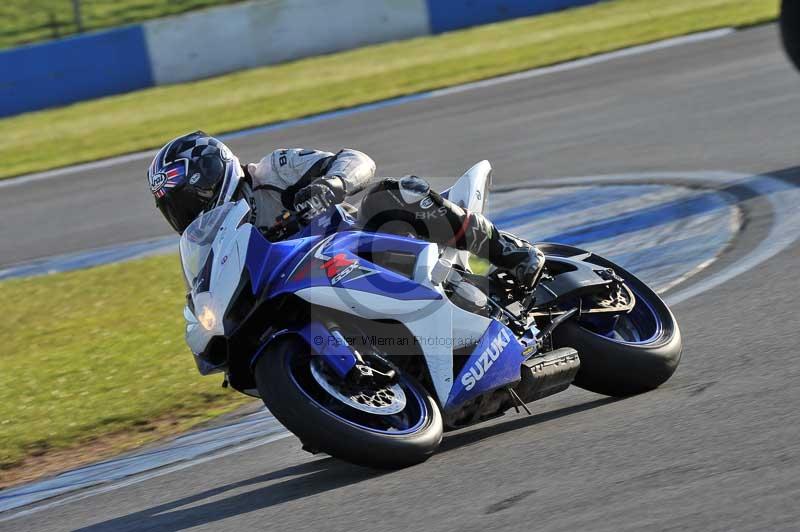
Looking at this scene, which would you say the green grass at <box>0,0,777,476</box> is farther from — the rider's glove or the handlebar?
the rider's glove

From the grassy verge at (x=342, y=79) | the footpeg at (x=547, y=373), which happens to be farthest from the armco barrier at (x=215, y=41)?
the footpeg at (x=547, y=373)

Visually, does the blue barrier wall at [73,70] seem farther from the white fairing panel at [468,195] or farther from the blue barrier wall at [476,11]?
the white fairing panel at [468,195]

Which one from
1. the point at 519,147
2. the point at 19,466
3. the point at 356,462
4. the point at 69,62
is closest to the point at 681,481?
the point at 356,462

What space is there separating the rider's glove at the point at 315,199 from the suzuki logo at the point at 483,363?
0.87 meters

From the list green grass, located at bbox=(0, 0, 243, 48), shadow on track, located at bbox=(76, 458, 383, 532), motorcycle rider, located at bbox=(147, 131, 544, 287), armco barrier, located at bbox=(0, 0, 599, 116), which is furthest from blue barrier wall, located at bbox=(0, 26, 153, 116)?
shadow on track, located at bbox=(76, 458, 383, 532)

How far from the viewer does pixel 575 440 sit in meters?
4.66

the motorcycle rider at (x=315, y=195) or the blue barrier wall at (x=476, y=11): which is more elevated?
the motorcycle rider at (x=315, y=195)

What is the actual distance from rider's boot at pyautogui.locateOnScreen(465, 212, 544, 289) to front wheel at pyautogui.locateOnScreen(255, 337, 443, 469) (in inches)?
30.3

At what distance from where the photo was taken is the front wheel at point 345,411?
433cm

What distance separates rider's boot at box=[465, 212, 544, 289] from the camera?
205 inches

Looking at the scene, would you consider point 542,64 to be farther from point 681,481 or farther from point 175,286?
point 681,481

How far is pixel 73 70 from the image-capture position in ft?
75.9

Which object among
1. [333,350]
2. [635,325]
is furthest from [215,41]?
[333,350]

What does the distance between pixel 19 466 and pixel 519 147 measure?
7936 mm
